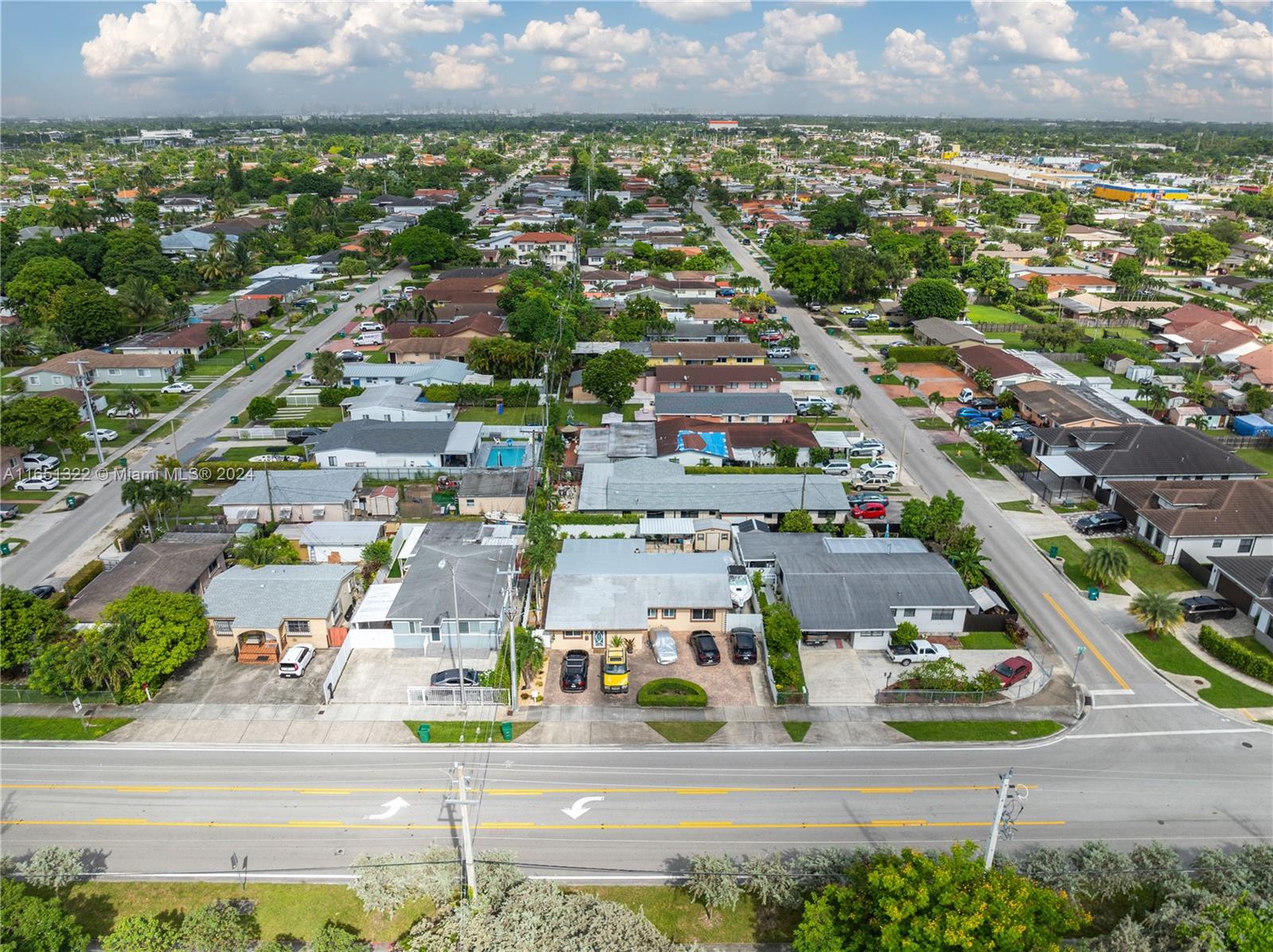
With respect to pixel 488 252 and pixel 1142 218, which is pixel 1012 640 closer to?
pixel 488 252

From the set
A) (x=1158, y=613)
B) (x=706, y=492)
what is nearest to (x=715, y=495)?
(x=706, y=492)

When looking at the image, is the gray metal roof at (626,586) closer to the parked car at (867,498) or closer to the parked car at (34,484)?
the parked car at (867,498)


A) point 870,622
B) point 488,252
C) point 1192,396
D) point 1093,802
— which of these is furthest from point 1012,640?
point 488,252

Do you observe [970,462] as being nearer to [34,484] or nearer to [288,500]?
[288,500]

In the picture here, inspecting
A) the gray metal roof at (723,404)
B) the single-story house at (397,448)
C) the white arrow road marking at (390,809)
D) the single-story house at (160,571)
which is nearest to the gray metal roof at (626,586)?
the white arrow road marking at (390,809)

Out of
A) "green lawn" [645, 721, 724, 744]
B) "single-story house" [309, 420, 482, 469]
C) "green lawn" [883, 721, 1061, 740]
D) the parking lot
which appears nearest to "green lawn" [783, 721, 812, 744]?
the parking lot
